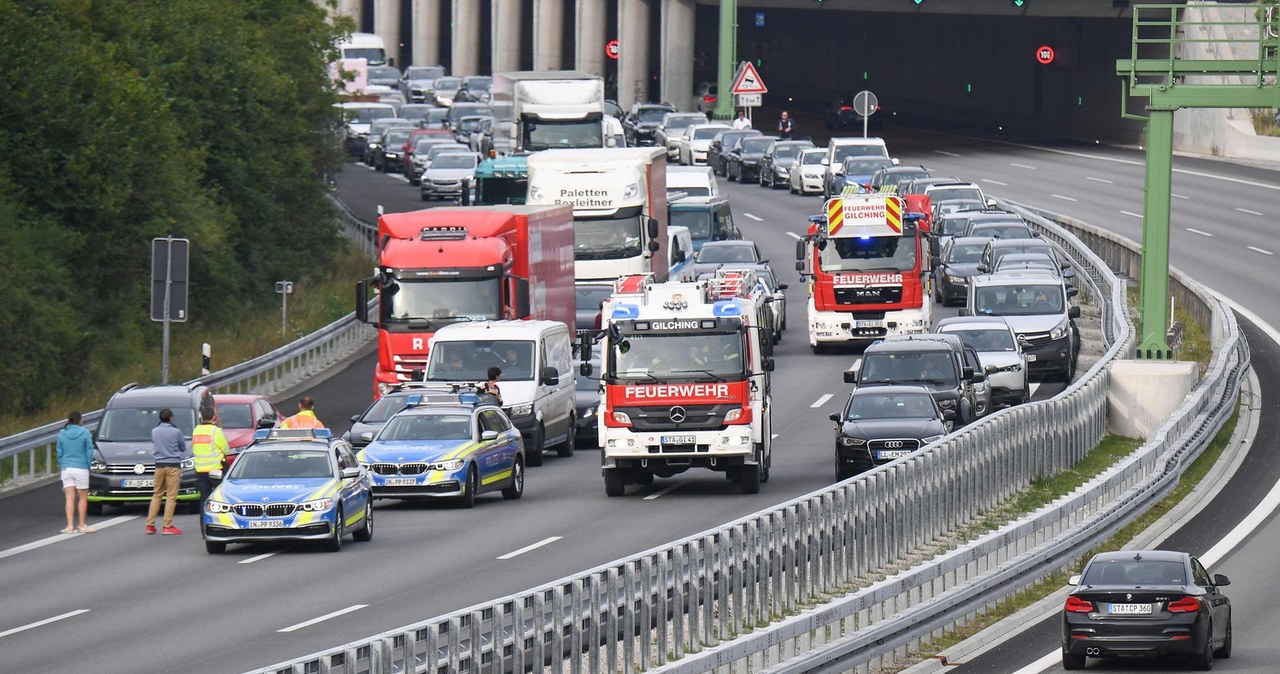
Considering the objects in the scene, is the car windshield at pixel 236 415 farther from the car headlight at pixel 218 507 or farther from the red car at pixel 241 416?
the car headlight at pixel 218 507

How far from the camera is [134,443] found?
29.5 m

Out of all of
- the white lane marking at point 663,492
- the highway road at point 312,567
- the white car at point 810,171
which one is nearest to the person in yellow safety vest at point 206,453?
the highway road at point 312,567

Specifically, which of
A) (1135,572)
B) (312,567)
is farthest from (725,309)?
(1135,572)

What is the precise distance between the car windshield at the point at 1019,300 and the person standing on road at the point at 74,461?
64.6 feet

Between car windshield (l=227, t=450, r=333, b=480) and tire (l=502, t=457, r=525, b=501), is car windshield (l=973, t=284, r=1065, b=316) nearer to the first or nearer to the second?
tire (l=502, t=457, r=525, b=501)

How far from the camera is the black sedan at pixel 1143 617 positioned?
1842 cm

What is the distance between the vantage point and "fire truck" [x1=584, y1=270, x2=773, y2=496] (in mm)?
29000

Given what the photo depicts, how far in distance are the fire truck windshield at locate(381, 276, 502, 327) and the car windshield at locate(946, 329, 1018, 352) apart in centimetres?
789

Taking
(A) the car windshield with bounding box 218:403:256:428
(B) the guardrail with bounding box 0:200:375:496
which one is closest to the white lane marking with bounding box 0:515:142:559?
(A) the car windshield with bounding box 218:403:256:428

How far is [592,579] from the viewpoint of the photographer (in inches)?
613

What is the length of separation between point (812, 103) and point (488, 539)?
311ft

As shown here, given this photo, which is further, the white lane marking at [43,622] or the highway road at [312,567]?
the white lane marking at [43,622]

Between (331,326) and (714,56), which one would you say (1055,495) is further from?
(714,56)

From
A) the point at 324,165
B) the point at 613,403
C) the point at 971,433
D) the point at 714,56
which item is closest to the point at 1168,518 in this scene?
the point at 971,433
